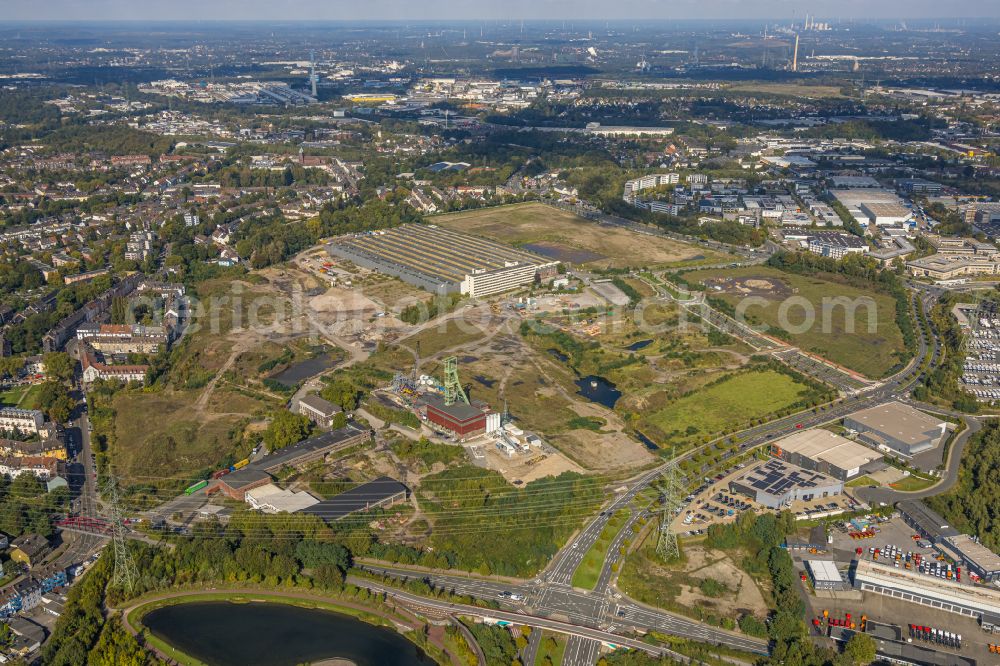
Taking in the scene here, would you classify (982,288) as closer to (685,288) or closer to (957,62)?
(685,288)

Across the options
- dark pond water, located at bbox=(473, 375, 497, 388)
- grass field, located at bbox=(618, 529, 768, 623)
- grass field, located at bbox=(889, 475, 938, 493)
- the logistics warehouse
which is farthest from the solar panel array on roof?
the logistics warehouse

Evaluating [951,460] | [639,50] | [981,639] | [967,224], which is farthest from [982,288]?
[639,50]

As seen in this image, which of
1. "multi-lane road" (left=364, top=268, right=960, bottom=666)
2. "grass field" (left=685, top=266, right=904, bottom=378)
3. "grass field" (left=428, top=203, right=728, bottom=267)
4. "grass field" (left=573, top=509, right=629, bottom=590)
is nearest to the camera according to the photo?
"multi-lane road" (left=364, top=268, right=960, bottom=666)

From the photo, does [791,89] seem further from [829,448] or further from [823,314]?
[829,448]

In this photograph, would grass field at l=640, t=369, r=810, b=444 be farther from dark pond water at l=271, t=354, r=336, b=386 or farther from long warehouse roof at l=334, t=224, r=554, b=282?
long warehouse roof at l=334, t=224, r=554, b=282

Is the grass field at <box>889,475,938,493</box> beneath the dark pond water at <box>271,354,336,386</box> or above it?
beneath

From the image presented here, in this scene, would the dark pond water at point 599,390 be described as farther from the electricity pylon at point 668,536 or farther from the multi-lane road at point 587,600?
the electricity pylon at point 668,536

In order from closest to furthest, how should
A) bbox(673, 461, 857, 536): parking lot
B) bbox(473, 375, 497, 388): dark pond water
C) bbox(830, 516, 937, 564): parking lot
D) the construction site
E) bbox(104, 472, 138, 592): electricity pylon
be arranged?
bbox(104, 472, 138, 592): electricity pylon < bbox(830, 516, 937, 564): parking lot < bbox(673, 461, 857, 536): parking lot < the construction site < bbox(473, 375, 497, 388): dark pond water
